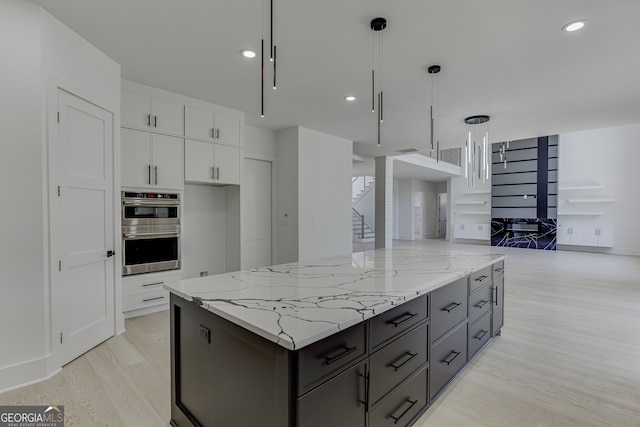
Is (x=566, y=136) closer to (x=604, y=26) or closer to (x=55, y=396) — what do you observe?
(x=604, y=26)

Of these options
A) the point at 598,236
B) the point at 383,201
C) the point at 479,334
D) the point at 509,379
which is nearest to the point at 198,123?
the point at 479,334

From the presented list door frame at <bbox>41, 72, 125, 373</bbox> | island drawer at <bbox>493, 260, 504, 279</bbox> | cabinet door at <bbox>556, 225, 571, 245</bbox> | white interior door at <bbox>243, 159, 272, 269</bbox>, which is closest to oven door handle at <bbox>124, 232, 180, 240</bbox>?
door frame at <bbox>41, 72, 125, 373</bbox>

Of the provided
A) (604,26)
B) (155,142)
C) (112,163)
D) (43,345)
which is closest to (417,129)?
(604,26)

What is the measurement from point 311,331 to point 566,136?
39.4ft

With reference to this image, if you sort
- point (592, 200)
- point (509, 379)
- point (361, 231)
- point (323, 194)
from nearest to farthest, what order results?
point (509, 379)
point (323, 194)
point (592, 200)
point (361, 231)

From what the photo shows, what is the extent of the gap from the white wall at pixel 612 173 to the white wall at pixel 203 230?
10496mm

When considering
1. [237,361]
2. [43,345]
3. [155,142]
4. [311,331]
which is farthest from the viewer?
[155,142]

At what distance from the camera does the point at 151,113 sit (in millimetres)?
3682

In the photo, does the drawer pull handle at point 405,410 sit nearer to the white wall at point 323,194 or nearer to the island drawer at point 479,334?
the island drawer at point 479,334

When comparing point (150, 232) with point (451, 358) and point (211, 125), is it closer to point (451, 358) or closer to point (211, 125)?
point (211, 125)

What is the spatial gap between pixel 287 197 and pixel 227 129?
5.13 feet

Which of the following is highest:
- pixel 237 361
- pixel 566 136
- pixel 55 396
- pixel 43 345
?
pixel 566 136

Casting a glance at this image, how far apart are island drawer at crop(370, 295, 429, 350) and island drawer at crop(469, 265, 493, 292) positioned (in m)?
0.79

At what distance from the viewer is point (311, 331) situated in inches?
43.1
